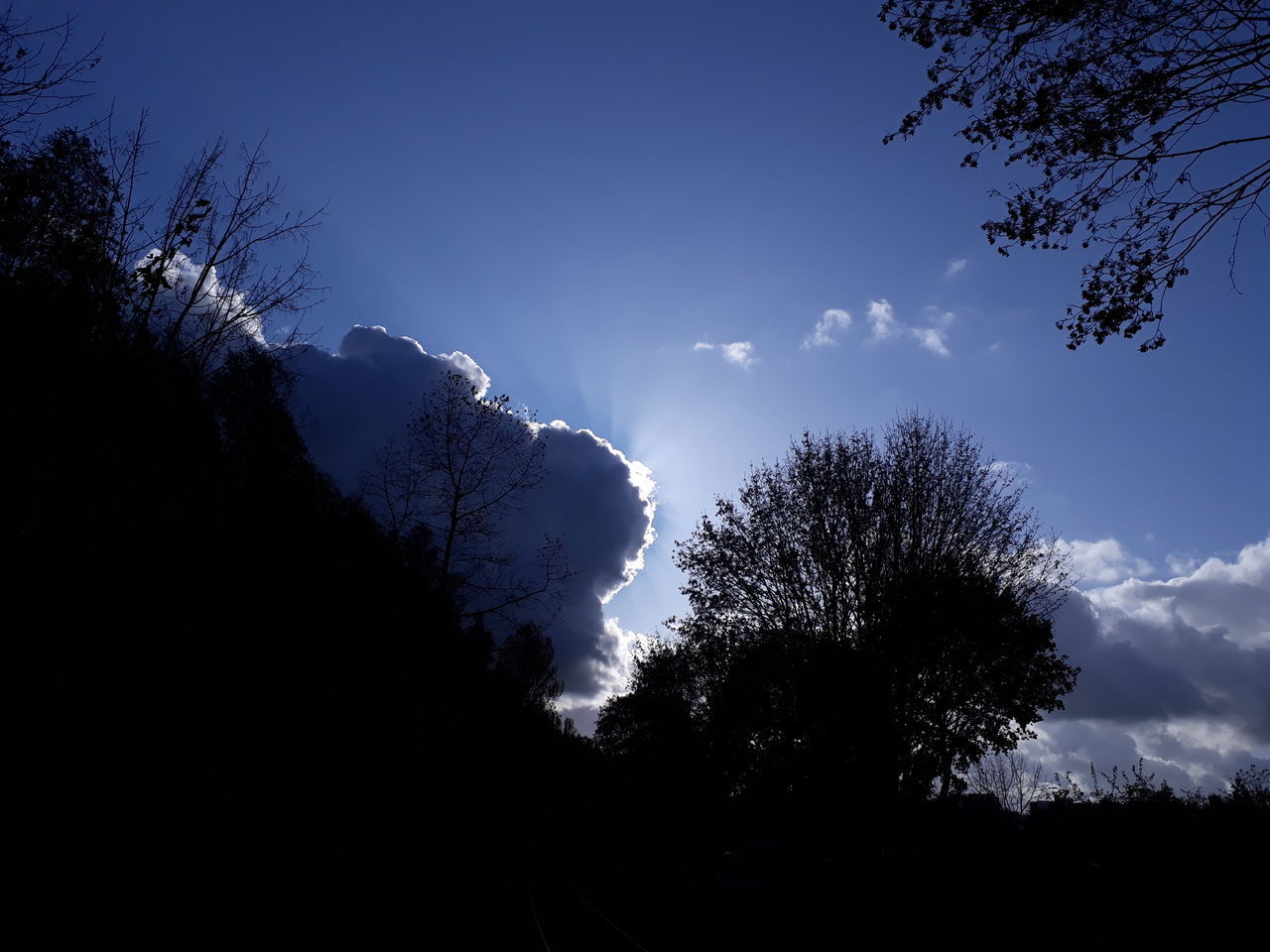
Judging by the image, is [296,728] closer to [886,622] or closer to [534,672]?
[886,622]

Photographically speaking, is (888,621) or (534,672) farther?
(534,672)

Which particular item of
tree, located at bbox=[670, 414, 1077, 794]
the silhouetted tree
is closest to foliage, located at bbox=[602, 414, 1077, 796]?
tree, located at bbox=[670, 414, 1077, 794]

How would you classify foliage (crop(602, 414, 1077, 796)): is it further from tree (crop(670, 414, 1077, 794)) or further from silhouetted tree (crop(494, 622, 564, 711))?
silhouetted tree (crop(494, 622, 564, 711))

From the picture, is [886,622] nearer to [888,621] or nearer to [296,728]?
[888,621]

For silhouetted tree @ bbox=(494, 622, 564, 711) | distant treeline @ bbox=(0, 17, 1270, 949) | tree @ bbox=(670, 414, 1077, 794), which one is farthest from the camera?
silhouetted tree @ bbox=(494, 622, 564, 711)

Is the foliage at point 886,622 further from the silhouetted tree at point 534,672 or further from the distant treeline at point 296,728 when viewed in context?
the silhouetted tree at point 534,672

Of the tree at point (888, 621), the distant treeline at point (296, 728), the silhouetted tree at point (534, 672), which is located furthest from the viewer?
the silhouetted tree at point (534, 672)

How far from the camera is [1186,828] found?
16.8 metres

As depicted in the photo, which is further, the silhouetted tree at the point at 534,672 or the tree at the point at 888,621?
the silhouetted tree at the point at 534,672

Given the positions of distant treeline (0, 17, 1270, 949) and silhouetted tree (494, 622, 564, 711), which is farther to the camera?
silhouetted tree (494, 622, 564, 711)

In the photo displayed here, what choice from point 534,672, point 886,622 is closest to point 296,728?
point 886,622

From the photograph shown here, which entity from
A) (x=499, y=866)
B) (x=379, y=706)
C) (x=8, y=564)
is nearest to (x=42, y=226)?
(x=8, y=564)

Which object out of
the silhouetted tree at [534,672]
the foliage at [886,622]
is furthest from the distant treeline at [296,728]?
the silhouetted tree at [534,672]

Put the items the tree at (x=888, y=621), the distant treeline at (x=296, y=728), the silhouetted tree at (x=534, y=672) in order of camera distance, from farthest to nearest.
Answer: the silhouetted tree at (x=534, y=672) → the tree at (x=888, y=621) → the distant treeline at (x=296, y=728)
